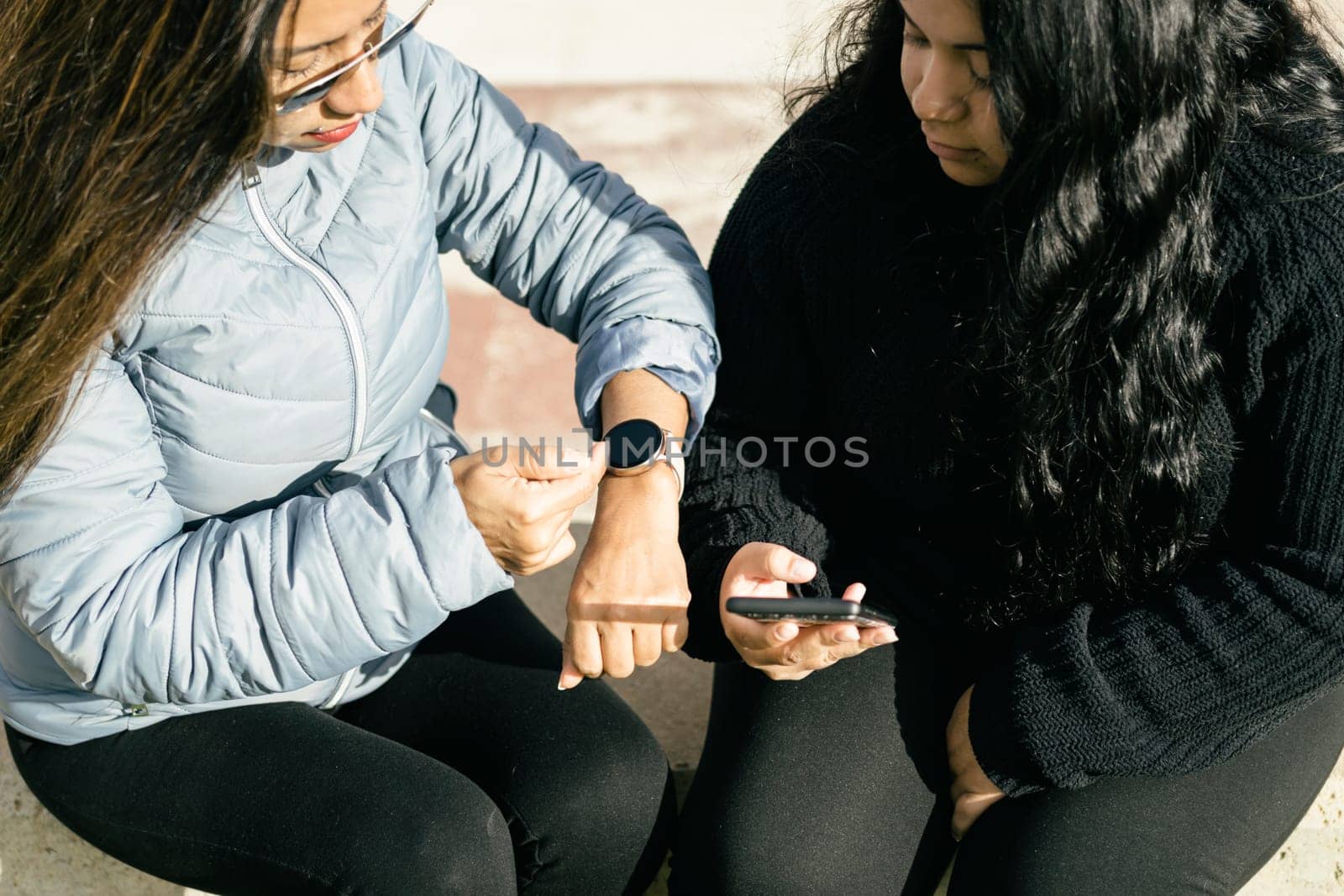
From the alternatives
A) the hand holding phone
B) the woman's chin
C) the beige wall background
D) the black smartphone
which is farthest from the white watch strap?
the beige wall background

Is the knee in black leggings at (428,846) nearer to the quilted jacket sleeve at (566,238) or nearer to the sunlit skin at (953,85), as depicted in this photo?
the quilted jacket sleeve at (566,238)

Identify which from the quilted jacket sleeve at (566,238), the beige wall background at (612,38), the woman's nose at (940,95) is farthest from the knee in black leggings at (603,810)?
the beige wall background at (612,38)

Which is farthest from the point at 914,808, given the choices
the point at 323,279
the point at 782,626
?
the point at 323,279

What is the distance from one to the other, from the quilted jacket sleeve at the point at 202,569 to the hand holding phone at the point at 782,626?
14.5 inches

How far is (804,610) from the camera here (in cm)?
163

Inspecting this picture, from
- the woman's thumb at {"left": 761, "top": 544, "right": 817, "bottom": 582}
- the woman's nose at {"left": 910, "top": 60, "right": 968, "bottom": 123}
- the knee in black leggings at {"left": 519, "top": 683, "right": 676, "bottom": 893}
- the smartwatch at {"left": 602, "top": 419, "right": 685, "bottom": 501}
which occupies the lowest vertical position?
the knee in black leggings at {"left": 519, "top": 683, "right": 676, "bottom": 893}

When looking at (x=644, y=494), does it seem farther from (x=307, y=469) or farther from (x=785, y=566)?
(x=307, y=469)

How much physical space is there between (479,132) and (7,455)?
2.69 feet

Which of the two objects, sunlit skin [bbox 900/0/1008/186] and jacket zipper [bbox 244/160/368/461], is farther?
jacket zipper [bbox 244/160/368/461]

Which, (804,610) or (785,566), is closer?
(804,610)

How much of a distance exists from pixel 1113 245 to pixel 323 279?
101 cm

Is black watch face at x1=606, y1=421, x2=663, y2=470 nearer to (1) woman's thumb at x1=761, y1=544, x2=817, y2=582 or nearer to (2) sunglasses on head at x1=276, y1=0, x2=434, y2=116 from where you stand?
(1) woman's thumb at x1=761, y1=544, x2=817, y2=582

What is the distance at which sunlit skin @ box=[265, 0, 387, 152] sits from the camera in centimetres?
140

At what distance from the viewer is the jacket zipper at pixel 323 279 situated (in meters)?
1.66
